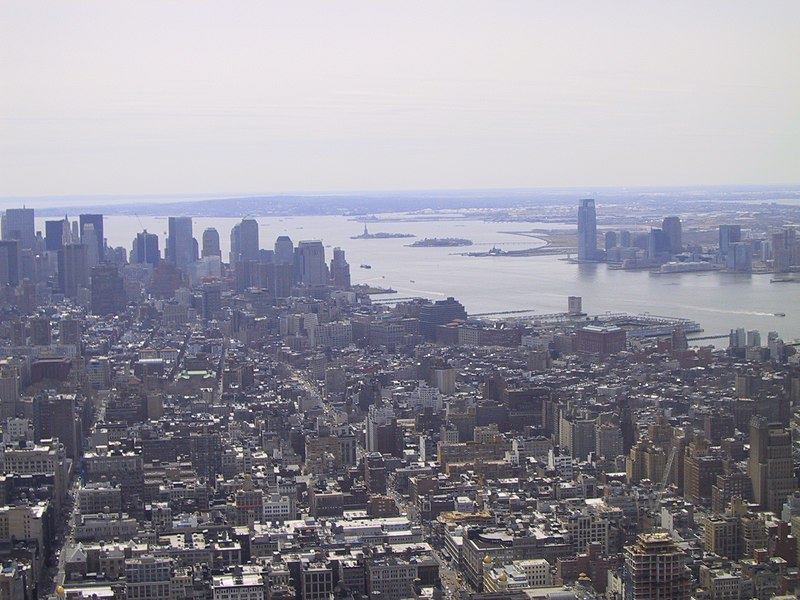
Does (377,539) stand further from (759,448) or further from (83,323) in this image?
(83,323)

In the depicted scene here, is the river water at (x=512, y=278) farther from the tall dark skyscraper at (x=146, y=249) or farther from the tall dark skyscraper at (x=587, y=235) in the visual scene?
the tall dark skyscraper at (x=146, y=249)

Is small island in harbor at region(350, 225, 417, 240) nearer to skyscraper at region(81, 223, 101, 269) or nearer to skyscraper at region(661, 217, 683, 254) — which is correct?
skyscraper at region(81, 223, 101, 269)

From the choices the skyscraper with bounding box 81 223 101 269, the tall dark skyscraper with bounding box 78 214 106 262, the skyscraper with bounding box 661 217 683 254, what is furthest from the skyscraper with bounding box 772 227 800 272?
the tall dark skyscraper with bounding box 78 214 106 262

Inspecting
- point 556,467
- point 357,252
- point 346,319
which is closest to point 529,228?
point 357,252

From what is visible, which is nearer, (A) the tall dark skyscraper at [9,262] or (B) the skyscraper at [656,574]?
(B) the skyscraper at [656,574]

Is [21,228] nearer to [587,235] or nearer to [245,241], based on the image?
[245,241]

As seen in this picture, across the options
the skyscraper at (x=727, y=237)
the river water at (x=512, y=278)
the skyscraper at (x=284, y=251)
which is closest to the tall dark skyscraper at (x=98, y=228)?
the river water at (x=512, y=278)
